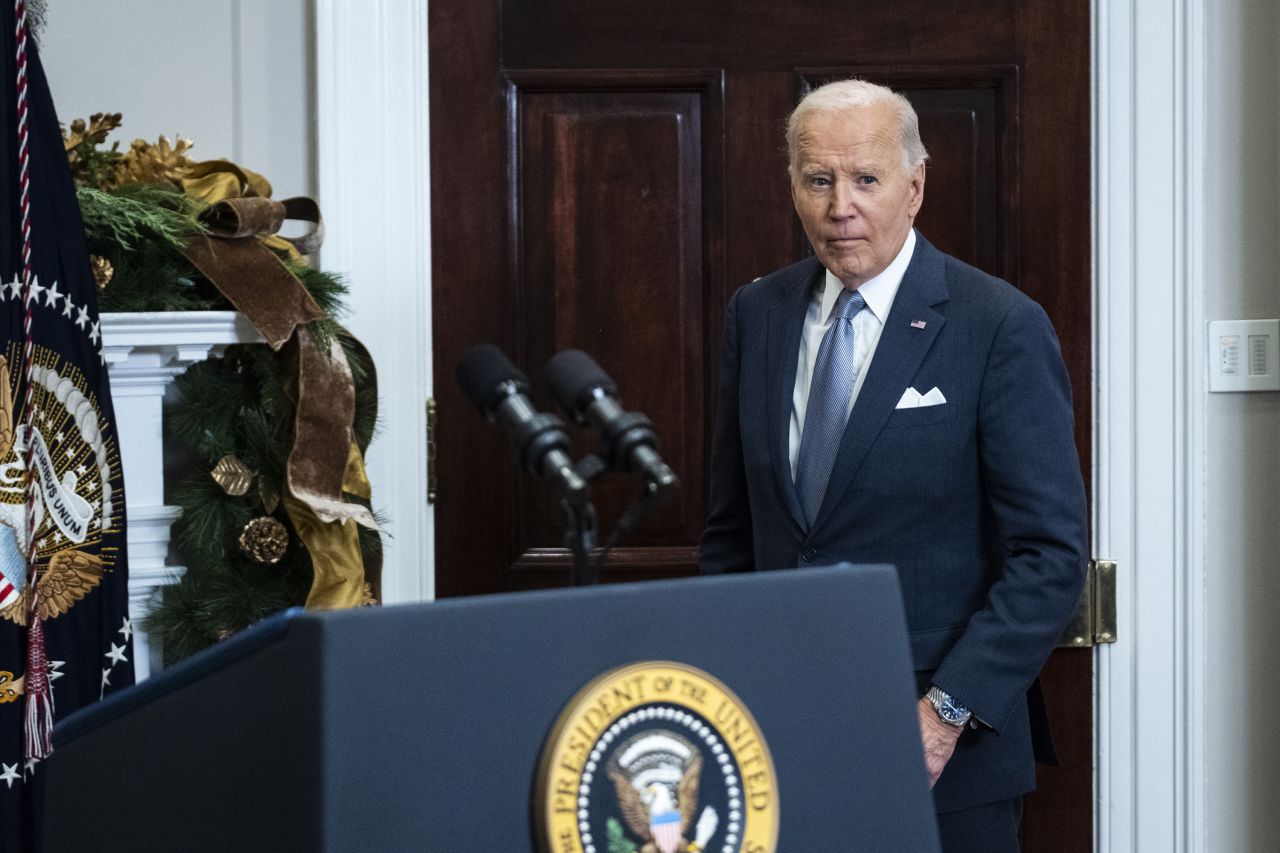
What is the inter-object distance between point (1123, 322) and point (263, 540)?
4.62 ft

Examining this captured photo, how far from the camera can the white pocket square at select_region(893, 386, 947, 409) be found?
1741mm

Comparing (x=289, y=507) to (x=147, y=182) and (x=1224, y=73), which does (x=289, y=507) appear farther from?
(x=1224, y=73)

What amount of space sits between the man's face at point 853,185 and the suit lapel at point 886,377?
8 cm

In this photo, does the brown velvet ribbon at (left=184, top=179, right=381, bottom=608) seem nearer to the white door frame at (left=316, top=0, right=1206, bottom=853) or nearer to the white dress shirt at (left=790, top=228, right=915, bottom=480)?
the white door frame at (left=316, top=0, right=1206, bottom=853)

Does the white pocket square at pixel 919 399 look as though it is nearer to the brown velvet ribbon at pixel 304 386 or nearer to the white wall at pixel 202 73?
the brown velvet ribbon at pixel 304 386

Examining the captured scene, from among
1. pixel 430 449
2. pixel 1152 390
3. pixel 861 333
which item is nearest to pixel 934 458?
pixel 861 333

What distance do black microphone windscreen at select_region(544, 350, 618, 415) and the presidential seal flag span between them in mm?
1008

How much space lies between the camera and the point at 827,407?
1.80 metres

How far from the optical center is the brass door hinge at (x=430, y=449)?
92.8 inches

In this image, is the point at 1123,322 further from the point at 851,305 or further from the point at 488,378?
the point at 488,378

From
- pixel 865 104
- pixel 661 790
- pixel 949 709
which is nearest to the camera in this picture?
pixel 661 790

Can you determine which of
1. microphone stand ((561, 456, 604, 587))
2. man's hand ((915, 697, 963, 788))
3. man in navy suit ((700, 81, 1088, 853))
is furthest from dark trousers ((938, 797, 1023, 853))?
microphone stand ((561, 456, 604, 587))

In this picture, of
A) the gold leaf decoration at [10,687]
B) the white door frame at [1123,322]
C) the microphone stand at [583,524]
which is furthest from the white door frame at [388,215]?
the microphone stand at [583,524]

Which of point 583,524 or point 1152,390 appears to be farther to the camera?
point 1152,390
